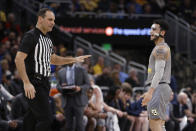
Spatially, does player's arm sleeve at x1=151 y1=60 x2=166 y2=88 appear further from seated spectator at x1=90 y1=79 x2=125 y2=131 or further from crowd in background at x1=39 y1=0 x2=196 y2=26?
crowd in background at x1=39 y1=0 x2=196 y2=26

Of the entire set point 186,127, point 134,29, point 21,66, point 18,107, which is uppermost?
point 134,29

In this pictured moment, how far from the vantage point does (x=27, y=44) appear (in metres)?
7.41

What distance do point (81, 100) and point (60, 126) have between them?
0.82 m

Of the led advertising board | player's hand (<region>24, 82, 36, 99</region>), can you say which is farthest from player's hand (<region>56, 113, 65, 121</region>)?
the led advertising board

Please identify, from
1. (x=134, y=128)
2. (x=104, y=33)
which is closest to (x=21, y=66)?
(x=134, y=128)

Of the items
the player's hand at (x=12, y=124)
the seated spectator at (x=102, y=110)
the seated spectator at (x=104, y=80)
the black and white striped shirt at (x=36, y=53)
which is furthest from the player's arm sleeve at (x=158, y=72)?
the seated spectator at (x=104, y=80)

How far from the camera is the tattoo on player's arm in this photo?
26.5 feet

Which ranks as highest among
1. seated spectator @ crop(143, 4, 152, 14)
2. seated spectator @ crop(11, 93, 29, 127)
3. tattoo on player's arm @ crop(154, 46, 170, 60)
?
seated spectator @ crop(143, 4, 152, 14)

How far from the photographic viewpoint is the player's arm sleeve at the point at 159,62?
26.0 feet

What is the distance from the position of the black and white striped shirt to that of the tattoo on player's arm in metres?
1.74

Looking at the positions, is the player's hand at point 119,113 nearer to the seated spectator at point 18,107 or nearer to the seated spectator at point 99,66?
the seated spectator at point 18,107

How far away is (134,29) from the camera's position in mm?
20562

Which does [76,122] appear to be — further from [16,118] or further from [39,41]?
[39,41]

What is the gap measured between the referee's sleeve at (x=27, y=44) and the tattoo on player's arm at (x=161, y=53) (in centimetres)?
200
